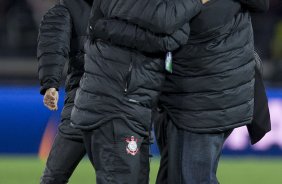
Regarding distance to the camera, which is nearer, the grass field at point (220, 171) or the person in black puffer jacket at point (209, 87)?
the person in black puffer jacket at point (209, 87)

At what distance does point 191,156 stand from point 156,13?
0.75 metres

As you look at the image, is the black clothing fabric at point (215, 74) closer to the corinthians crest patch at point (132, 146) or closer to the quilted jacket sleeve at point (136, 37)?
the quilted jacket sleeve at point (136, 37)

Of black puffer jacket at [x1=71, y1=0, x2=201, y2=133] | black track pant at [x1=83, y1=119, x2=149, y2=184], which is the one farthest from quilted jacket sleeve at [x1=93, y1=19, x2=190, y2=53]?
black track pant at [x1=83, y1=119, x2=149, y2=184]

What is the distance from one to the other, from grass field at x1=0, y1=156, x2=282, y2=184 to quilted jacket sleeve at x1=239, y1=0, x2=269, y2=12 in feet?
11.7

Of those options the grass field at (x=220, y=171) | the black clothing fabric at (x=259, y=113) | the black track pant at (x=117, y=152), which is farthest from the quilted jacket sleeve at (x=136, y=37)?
the grass field at (x=220, y=171)

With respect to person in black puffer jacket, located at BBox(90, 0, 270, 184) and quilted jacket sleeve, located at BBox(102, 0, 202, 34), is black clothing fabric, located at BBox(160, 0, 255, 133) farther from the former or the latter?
quilted jacket sleeve, located at BBox(102, 0, 202, 34)

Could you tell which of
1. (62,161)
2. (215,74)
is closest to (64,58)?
(62,161)

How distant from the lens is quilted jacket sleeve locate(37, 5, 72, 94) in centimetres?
494

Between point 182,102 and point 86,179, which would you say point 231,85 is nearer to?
point 182,102

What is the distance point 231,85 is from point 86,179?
145 inches

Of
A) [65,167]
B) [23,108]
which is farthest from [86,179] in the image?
[65,167]

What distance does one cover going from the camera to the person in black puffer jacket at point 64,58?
499cm

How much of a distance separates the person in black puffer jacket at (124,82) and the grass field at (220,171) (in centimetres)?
349

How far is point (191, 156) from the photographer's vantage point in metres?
4.39
